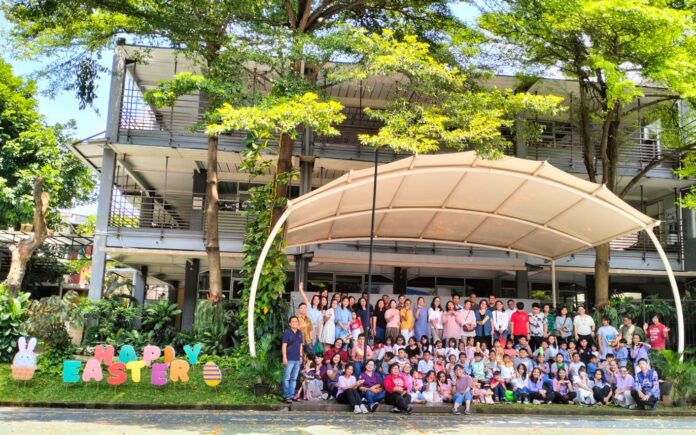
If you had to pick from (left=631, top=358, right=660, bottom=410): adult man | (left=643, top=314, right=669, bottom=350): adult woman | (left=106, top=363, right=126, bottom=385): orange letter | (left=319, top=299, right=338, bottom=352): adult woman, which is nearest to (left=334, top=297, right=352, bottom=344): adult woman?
(left=319, top=299, right=338, bottom=352): adult woman

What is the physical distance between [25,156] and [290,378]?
70.5 ft

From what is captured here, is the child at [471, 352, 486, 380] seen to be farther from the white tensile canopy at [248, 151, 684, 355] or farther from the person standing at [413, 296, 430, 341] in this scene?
the white tensile canopy at [248, 151, 684, 355]

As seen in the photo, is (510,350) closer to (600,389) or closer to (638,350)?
(600,389)

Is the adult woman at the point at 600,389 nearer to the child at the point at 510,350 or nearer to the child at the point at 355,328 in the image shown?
the child at the point at 510,350

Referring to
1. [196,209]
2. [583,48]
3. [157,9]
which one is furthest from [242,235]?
[583,48]

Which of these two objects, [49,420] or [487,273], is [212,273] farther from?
[487,273]

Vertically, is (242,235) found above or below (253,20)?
below

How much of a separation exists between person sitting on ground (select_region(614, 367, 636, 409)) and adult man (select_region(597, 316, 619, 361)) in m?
1.23

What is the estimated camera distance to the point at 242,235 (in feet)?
65.6

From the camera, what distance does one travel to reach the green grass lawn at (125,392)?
11.4 metres

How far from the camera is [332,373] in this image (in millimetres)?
11828

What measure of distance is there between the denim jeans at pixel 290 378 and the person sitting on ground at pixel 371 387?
1264 mm

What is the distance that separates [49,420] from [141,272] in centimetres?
1693

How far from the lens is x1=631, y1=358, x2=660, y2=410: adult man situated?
12.2 m
